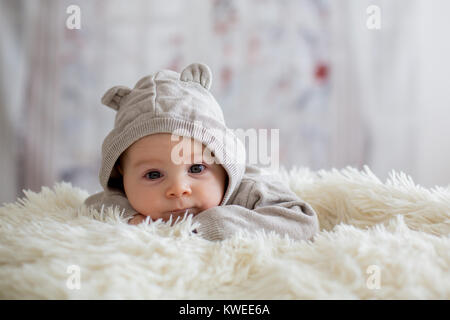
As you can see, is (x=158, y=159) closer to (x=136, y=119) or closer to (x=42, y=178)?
(x=136, y=119)

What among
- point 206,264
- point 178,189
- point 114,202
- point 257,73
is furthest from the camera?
point 257,73

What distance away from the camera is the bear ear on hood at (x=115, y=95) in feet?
3.82

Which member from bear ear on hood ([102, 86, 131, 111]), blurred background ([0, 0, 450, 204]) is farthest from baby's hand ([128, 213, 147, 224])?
blurred background ([0, 0, 450, 204])

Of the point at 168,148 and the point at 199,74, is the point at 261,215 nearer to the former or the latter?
the point at 168,148

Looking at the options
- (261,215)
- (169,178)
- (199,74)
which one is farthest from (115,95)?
(261,215)

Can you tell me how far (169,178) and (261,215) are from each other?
0.22 metres

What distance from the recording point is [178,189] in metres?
0.96

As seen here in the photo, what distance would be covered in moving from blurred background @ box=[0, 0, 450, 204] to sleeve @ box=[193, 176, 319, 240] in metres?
1.34

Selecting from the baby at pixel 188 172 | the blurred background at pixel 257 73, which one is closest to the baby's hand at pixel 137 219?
the baby at pixel 188 172

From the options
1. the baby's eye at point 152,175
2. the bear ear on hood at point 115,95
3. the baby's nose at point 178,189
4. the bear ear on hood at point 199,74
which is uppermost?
the bear ear on hood at point 199,74

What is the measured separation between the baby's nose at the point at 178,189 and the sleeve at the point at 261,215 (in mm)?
61

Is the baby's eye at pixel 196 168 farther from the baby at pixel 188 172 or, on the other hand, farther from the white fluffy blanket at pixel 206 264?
the white fluffy blanket at pixel 206 264

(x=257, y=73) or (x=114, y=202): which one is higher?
(x=257, y=73)
